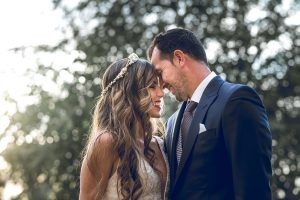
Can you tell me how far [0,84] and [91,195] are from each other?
6785 mm

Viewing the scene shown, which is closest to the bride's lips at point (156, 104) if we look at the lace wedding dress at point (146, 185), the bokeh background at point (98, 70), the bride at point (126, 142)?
the bride at point (126, 142)

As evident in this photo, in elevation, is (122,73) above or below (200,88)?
above

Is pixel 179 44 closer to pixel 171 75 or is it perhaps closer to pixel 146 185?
pixel 171 75

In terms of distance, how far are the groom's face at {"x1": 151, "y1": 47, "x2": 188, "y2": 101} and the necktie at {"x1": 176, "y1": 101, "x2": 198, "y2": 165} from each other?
11cm

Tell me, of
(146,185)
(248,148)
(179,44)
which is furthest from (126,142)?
(248,148)

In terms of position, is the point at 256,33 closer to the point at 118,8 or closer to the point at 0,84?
the point at 118,8

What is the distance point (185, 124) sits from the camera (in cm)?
372

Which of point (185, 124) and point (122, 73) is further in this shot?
point (122, 73)

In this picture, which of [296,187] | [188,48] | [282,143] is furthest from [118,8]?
[188,48]

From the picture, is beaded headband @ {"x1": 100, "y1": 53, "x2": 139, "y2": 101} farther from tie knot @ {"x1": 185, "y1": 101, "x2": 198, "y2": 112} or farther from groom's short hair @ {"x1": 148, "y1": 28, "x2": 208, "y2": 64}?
tie knot @ {"x1": 185, "y1": 101, "x2": 198, "y2": 112}

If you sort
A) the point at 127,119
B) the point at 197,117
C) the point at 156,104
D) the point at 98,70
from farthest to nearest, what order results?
the point at 98,70 → the point at 156,104 → the point at 127,119 → the point at 197,117

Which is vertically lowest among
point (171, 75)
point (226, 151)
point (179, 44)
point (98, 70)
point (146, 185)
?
point (98, 70)

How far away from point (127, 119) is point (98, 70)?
21.4 ft

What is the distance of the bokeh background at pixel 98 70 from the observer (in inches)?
392
